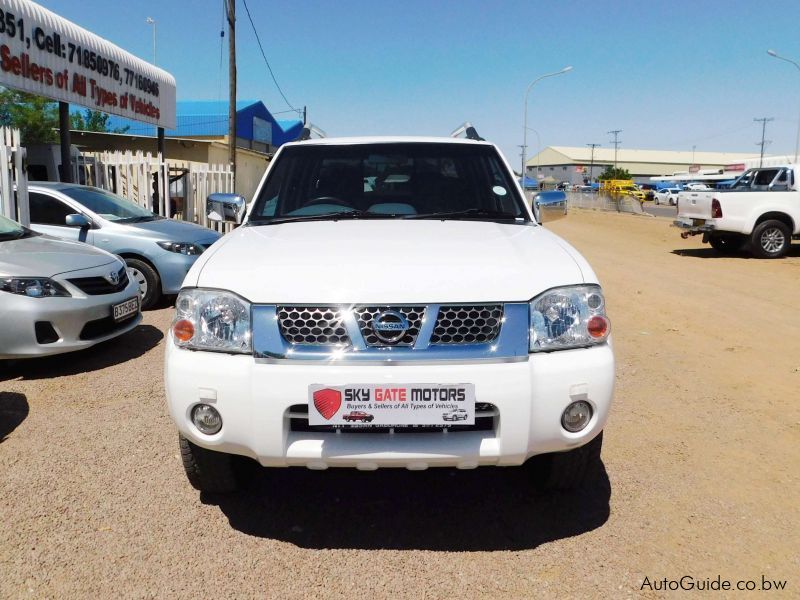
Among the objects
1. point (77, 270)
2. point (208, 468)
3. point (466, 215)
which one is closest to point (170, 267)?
point (77, 270)

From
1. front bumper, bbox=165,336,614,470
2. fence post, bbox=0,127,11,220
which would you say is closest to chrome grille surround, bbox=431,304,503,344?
front bumper, bbox=165,336,614,470

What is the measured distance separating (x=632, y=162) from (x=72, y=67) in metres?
139

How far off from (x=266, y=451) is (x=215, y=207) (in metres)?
2.18

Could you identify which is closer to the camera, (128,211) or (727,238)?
(128,211)

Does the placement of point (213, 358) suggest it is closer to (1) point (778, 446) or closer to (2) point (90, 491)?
(2) point (90, 491)

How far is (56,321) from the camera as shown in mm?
4922

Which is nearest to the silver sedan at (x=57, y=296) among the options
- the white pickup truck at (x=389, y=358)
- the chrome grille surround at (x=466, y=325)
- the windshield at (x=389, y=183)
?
the windshield at (x=389, y=183)

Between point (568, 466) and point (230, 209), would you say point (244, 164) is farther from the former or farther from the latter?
point (568, 466)

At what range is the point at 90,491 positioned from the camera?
308 cm

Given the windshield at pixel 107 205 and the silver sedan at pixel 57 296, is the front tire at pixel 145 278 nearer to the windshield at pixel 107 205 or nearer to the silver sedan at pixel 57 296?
the windshield at pixel 107 205

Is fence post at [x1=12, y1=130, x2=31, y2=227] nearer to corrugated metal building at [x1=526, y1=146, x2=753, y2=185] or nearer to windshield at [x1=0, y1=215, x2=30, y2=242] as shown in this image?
windshield at [x1=0, y1=215, x2=30, y2=242]

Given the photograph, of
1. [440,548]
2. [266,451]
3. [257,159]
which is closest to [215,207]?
[266,451]

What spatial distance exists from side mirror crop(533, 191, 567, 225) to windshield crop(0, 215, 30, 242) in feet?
14.4

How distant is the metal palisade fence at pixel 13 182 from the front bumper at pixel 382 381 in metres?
6.20
